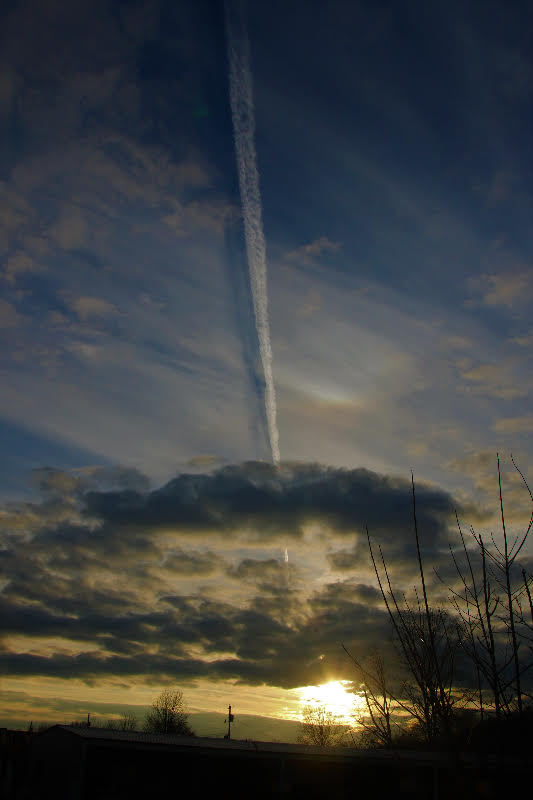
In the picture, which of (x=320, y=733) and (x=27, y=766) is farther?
(x=320, y=733)

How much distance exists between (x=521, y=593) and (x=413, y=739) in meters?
53.4

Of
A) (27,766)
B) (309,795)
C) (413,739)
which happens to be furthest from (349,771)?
(413,739)

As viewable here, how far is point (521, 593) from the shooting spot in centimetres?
937

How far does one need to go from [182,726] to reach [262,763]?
7256 centimetres

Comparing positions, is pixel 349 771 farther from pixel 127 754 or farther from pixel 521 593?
pixel 521 593

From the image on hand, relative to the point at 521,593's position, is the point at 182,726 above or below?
below

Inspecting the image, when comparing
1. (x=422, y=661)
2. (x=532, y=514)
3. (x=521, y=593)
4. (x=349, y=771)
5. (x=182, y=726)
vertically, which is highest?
(x=532, y=514)

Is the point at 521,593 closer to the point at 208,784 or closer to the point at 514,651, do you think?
the point at 514,651

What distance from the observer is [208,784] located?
24266 millimetres

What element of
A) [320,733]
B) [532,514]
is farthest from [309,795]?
[320,733]

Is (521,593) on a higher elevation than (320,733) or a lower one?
higher

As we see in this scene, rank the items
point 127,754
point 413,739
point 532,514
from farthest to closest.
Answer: point 413,739
point 127,754
point 532,514

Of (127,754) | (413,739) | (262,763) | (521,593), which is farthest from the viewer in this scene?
(413,739)

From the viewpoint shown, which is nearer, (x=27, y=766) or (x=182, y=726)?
(x=27, y=766)
